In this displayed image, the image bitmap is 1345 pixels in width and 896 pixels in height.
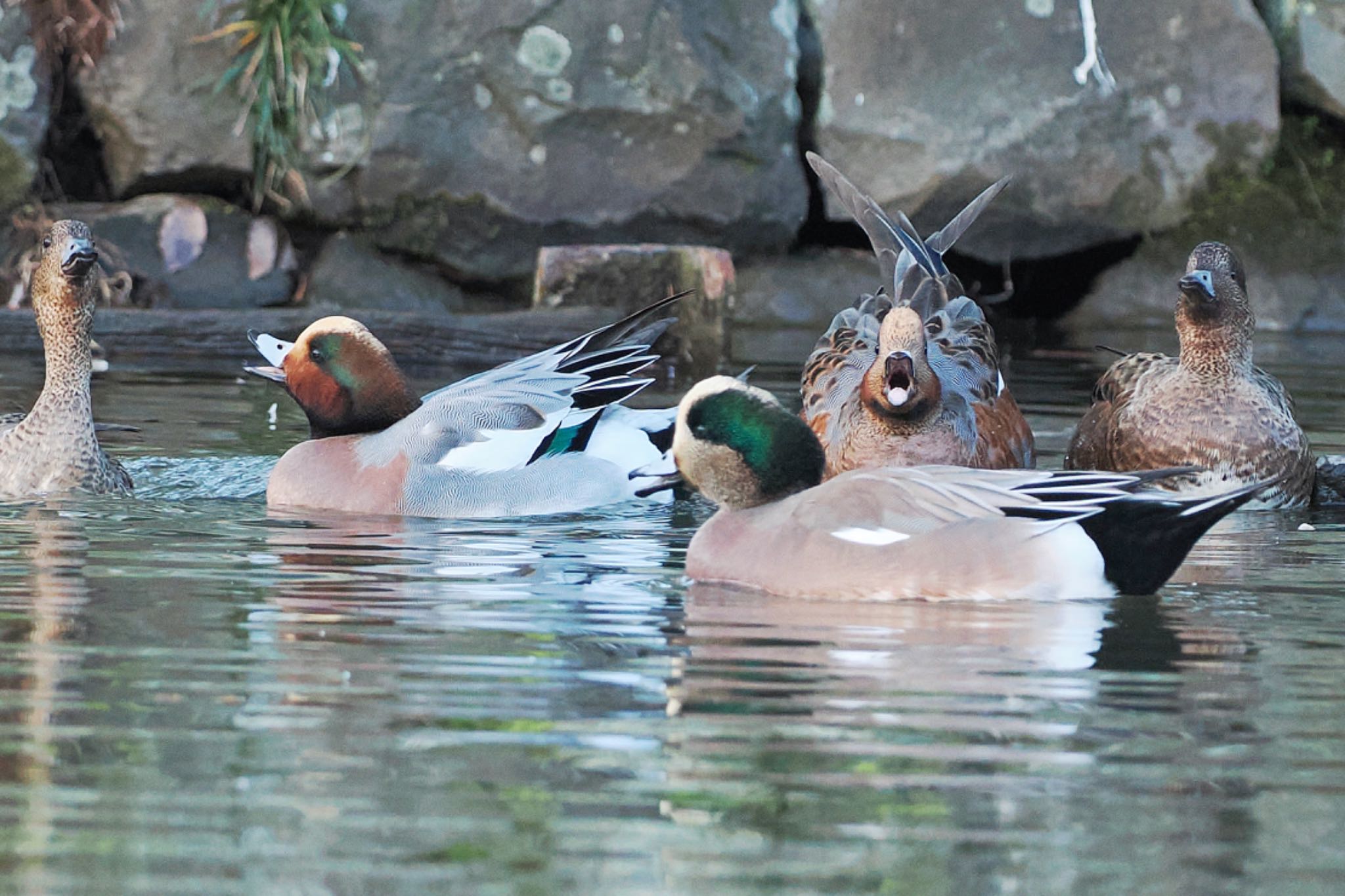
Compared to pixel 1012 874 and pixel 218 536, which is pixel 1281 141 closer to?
pixel 218 536

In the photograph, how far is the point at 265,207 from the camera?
1091cm

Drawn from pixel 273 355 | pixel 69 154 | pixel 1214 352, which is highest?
pixel 69 154

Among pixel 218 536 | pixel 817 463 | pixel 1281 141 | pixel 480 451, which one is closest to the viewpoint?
pixel 817 463

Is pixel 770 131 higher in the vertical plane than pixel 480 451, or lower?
higher

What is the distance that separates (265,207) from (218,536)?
611 centimetres

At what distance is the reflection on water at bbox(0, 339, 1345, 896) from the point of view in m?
2.50

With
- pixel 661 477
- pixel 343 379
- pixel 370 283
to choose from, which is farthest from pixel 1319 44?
pixel 661 477

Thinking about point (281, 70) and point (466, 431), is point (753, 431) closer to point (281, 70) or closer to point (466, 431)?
point (466, 431)

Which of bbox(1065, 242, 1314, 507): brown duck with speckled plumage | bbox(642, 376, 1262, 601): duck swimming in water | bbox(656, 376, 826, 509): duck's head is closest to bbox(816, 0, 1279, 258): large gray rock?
bbox(1065, 242, 1314, 507): brown duck with speckled plumage

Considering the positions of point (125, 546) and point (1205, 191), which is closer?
Answer: point (125, 546)

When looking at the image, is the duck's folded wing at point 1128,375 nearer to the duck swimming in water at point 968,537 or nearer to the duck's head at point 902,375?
the duck's head at point 902,375

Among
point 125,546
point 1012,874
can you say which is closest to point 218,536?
point 125,546

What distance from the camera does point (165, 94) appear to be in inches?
417

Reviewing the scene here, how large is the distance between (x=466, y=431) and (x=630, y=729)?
2.79m
